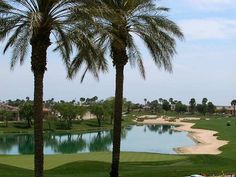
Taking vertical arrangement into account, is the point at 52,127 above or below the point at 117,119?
below

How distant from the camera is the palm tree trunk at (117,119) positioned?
22.1 m

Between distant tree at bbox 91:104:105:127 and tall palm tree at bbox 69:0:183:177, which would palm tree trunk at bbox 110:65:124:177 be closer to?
tall palm tree at bbox 69:0:183:177

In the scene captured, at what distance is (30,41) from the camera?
694 inches

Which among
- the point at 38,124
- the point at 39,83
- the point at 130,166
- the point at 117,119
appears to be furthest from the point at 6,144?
the point at 38,124

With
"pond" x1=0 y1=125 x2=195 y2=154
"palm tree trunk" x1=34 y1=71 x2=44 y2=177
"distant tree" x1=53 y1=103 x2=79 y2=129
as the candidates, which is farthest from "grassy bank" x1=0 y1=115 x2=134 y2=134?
"palm tree trunk" x1=34 y1=71 x2=44 y2=177

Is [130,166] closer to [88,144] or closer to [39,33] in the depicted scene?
[39,33]

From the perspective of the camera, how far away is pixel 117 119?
22531mm

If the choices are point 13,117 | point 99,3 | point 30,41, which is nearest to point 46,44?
point 30,41

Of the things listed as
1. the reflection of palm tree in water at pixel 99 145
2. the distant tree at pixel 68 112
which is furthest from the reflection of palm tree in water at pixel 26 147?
the distant tree at pixel 68 112

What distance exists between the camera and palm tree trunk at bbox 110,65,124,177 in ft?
72.4

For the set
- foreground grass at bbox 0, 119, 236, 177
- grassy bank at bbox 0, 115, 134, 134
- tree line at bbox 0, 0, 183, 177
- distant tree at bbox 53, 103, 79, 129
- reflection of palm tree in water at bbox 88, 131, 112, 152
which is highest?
tree line at bbox 0, 0, 183, 177

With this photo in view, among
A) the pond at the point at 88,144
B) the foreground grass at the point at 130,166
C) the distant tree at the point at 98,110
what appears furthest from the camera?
the distant tree at the point at 98,110

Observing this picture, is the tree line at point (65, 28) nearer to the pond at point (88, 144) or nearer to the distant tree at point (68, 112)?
the pond at point (88, 144)

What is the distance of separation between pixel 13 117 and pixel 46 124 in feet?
66.1
